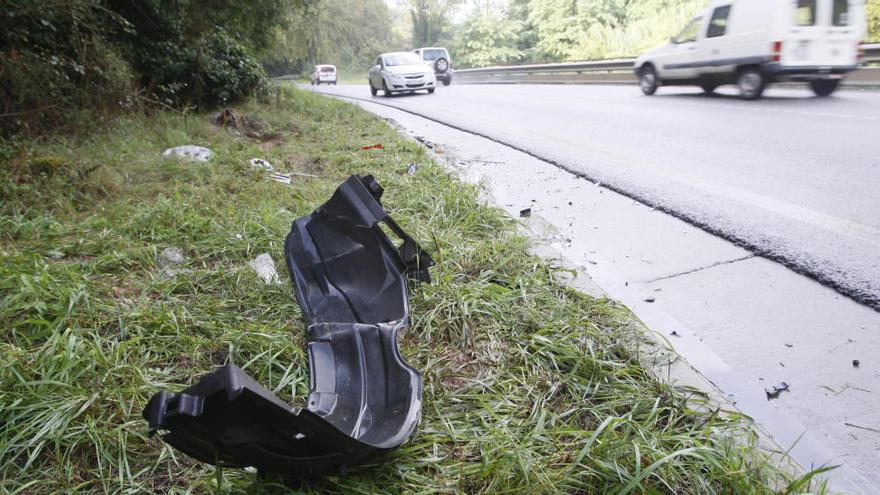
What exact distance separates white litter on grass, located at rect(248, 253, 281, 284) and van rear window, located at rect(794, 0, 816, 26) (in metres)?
10.2

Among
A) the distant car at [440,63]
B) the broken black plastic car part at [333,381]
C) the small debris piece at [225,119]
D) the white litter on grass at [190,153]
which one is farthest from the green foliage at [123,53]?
the distant car at [440,63]

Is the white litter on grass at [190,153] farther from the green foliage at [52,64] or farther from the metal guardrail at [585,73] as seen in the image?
the metal guardrail at [585,73]

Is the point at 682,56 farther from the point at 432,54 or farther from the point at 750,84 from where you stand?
the point at 432,54

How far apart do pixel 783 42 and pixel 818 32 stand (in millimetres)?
615

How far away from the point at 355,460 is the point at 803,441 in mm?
1278

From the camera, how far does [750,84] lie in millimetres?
9719

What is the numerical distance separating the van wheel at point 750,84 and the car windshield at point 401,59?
10487 mm

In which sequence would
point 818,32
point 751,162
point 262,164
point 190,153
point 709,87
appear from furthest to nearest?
point 709,87 < point 818,32 < point 190,153 < point 262,164 < point 751,162

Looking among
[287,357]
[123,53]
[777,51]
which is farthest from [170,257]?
[777,51]

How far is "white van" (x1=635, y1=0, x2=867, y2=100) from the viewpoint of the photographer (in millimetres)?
9102

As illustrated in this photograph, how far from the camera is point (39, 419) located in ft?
5.24

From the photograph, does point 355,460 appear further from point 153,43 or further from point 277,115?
point 153,43

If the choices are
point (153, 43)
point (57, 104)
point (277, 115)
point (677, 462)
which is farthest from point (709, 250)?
point (153, 43)

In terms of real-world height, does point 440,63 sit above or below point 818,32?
above
